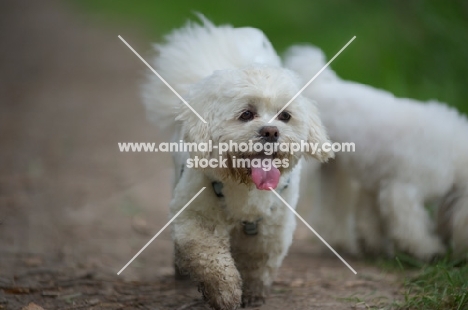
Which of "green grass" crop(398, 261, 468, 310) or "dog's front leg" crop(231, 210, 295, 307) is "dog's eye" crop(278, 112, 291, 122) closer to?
"dog's front leg" crop(231, 210, 295, 307)

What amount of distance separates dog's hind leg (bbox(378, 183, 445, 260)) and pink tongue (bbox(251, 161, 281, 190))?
6.18ft

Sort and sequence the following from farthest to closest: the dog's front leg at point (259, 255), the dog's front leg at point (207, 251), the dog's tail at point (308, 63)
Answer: the dog's tail at point (308, 63) < the dog's front leg at point (259, 255) < the dog's front leg at point (207, 251)

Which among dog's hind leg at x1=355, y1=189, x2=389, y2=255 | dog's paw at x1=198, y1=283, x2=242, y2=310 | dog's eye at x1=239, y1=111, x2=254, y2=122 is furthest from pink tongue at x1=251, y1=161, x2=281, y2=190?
dog's hind leg at x1=355, y1=189, x2=389, y2=255

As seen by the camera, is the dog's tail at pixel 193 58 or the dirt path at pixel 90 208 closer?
the dirt path at pixel 90 208

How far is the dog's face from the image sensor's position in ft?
12.2

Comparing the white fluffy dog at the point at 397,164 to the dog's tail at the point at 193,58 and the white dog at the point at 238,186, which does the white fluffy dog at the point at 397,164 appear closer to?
the dog's tail at the point at 193,58

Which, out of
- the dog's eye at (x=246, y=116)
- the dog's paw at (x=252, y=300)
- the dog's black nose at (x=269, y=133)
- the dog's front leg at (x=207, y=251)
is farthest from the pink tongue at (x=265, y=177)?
the dog's paw at (x=252, y=300)

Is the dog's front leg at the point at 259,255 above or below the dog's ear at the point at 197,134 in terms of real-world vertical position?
below

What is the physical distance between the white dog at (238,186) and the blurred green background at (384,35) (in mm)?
2186

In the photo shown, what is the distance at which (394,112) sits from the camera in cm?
559

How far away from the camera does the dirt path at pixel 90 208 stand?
14.2 feet

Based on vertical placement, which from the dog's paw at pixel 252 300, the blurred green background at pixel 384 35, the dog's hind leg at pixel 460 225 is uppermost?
the blurred green background at pixel 384 35

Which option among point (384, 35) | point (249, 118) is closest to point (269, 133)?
point (249, 118)

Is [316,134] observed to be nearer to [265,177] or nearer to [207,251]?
[265,177]
